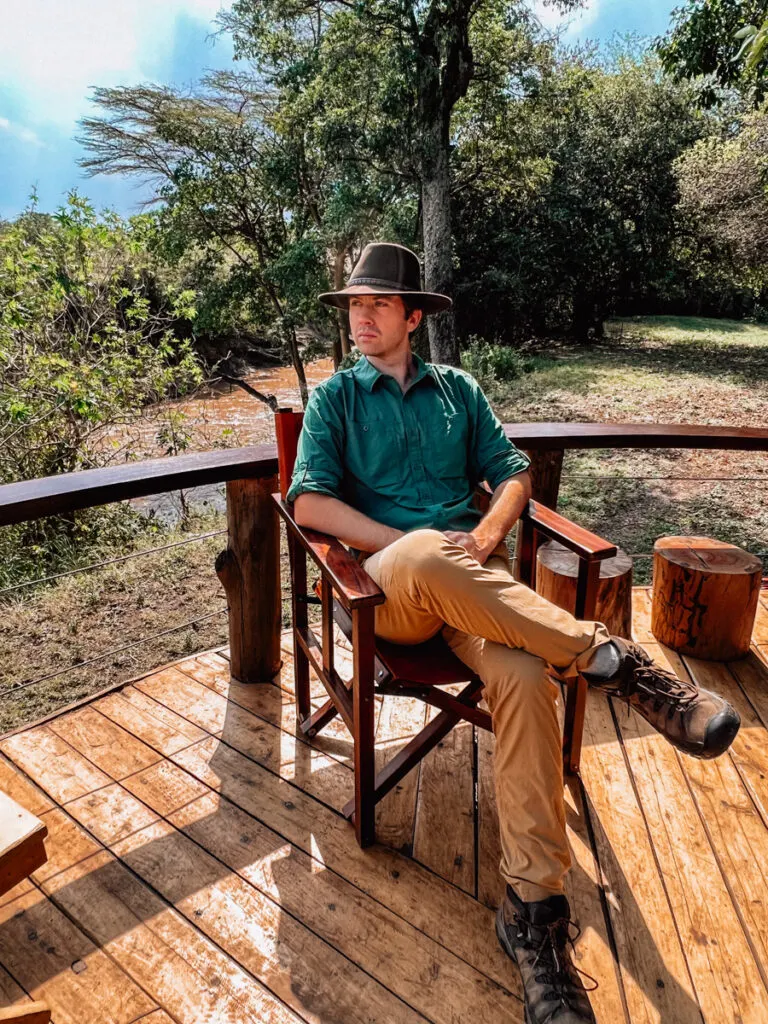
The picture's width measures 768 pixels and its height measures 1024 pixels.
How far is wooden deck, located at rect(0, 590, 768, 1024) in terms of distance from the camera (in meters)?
1.34

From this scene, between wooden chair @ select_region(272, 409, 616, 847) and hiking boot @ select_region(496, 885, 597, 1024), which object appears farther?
wooden chair @ select_region(272, 409, 616, 847)

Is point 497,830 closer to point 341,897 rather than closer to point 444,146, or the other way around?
point 341,897

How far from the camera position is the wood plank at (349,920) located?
52.4 inches

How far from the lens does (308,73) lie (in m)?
10.2

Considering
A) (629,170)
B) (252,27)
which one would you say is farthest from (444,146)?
(629,170)

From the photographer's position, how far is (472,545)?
1.81m

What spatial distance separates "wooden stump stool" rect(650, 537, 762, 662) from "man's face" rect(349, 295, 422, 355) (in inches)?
50.3

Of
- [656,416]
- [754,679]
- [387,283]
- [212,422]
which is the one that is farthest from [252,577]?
[212,422]

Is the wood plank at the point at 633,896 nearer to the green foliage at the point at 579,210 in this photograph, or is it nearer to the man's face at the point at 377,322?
the man's face at the point at 377,322

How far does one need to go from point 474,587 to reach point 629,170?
1321cm

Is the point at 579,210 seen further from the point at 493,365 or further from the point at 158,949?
the point at 158,949

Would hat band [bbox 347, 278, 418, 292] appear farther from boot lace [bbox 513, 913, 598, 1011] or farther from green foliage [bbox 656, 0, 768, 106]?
green foliage [bbox 656, 0, 768, 106]

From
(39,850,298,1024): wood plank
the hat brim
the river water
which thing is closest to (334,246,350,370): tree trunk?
the river water

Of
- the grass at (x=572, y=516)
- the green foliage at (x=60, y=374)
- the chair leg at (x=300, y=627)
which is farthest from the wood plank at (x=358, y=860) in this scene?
the green foliage at (x=60, y=374)
